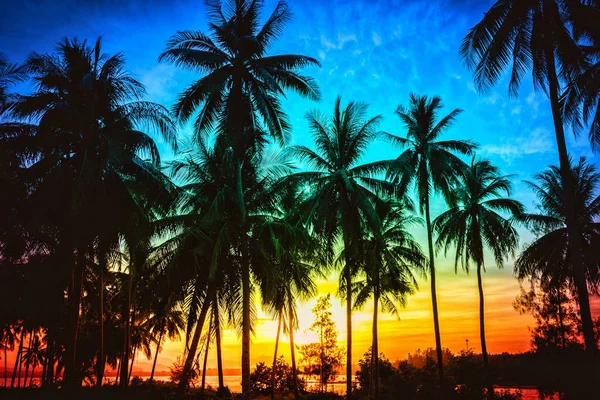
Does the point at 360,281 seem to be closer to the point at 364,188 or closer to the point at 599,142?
the point at 364,188

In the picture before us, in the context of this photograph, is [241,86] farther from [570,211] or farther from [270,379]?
[270,379]

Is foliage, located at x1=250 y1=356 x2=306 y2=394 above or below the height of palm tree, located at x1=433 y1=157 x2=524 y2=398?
below

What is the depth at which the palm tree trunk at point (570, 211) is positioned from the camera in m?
12.9

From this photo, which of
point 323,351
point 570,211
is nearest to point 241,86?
point 570,211

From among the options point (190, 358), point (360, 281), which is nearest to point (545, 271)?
point (360, 281)

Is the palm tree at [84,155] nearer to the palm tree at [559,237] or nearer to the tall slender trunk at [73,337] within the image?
the tall slender trunk at [73,337]

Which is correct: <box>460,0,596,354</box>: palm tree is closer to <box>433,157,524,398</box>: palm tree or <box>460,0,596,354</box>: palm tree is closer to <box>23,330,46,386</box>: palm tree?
<box>433,157,524,398</box>: palm tree

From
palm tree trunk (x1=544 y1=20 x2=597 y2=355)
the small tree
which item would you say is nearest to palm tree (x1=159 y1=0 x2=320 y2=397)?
palm tree trunk (x1=544 y1=20 x2=597 y2=355)

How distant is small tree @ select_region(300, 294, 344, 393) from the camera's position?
3444cm

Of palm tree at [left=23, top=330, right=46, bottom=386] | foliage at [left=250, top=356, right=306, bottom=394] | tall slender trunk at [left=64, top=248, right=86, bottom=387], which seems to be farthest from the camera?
foliage at [left=250, top=356, right=306, bottom=394]

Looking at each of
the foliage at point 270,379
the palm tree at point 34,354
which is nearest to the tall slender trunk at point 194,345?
the foliage at point 270,379

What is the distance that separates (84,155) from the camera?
15430 millimetres

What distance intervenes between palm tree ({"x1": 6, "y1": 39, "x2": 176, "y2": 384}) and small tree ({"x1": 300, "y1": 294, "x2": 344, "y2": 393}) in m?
20.7

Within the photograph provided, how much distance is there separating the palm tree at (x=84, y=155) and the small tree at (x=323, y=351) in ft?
67.9
